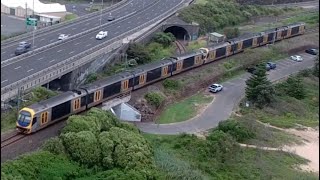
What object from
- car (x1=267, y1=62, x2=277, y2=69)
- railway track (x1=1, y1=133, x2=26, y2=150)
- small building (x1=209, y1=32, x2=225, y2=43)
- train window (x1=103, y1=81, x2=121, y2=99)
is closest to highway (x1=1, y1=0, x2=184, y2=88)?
train window (x1=103, y1=81, x2=121, y2=99)

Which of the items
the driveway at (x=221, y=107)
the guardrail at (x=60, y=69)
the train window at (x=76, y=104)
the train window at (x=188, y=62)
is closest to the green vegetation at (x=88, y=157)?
the train window at (x=76, y=104)

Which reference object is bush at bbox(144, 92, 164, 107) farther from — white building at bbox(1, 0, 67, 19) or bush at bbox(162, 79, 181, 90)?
white building at bbox(1, 0, 67, 19)

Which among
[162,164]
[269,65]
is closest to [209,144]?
[162,164]

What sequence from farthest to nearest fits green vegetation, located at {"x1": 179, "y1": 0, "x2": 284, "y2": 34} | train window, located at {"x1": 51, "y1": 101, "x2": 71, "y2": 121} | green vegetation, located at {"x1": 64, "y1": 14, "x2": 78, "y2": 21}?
green vegetation, located at {"x1": 179, "y1": 0, "x2": 284, "y2": 34}, green vegetation, located at {"x1": 64, "y1": 14, "x2": 78, "y2": 21}, train window, located at {"x1": 51, "y1": 101, "x2": 71, "y2": 121}

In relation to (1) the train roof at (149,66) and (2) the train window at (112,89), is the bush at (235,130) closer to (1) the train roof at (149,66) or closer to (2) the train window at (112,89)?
(2) the train window at (112,89)

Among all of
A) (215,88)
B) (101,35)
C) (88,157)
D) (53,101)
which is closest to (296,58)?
(215,88)

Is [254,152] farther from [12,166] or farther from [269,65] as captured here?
[269,65]
